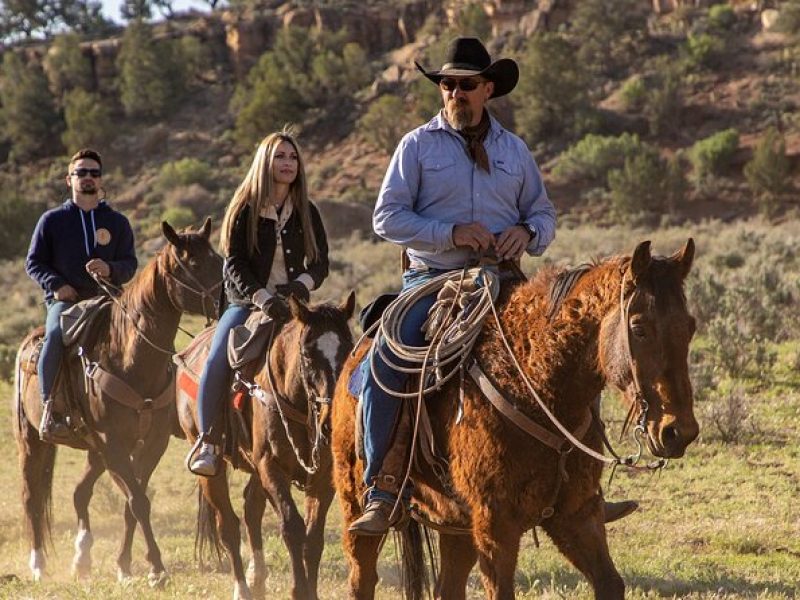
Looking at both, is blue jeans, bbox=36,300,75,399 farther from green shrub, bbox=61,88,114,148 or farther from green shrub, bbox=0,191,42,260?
green shrub, bbox=61,88,114,148

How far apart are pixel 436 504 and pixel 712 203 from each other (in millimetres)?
45245

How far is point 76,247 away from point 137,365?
1.16m

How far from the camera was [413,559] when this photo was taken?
6.18 metres

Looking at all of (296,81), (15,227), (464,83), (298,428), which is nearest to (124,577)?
(298,428)

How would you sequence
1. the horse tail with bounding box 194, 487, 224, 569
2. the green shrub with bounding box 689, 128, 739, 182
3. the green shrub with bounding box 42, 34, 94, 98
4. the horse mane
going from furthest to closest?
the green shrub with bounding box 42, 34, 94, 98, the green shrub with bounding box 689, 128, 739, 182, the horse mane, the horse tail with bounding box 194, 487, 224, 569

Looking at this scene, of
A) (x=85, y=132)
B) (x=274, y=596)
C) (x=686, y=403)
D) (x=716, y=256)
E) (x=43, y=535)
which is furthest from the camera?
(x=85, y=132)

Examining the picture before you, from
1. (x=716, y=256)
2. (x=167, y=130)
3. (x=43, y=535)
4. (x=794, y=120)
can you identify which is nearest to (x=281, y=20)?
(x=167, y=130)

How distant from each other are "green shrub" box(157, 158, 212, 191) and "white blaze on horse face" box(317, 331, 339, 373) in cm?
5252

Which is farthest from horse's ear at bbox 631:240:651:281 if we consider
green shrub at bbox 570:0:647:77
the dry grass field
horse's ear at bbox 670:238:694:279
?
green shrub at bbox 570:0:647:77

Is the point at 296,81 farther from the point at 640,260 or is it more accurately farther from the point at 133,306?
the point at 640,260

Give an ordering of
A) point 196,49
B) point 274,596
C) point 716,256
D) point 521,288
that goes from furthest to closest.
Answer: point 196,49 → point 716,256 → point 274,596 → point 521,288

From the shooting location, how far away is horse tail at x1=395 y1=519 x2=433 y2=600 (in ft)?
20.1

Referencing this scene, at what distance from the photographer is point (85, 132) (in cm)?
6556

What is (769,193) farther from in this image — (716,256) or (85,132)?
(85,132)
